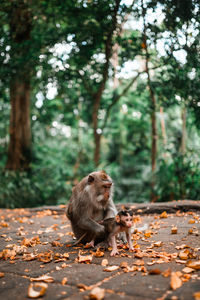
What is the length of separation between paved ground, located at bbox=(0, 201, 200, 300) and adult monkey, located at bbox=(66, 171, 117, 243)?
0.25 m

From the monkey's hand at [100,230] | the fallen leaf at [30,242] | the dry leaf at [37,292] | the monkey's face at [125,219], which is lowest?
the fallen leaf at [30,242]

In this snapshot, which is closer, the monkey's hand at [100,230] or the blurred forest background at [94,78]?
the monkey's hand at [100,230]

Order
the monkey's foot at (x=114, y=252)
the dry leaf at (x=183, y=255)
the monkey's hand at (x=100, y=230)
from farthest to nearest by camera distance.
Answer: the monkey's hand at (x=100, y=230) < the monkey's foot at (x=114, y=252) < the dry leaf at (x=183, y=255)

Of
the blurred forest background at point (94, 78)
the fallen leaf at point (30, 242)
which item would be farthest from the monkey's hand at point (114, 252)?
the blurred forest background at point (94, 78)

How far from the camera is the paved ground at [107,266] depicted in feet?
7.91

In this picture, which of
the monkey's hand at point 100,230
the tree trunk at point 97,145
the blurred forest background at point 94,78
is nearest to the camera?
the monkey's hand at point 100,230

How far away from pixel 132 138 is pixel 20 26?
8.09m

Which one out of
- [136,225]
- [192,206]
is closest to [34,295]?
[136,225]

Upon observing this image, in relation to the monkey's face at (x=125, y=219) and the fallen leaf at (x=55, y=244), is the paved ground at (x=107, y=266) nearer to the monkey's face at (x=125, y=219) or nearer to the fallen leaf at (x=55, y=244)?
the fallen leaf at (x=55, y=244)

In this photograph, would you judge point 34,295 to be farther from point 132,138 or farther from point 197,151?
point 132,138

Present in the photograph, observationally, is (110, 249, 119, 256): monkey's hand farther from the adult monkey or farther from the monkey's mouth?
the monkey's mouth

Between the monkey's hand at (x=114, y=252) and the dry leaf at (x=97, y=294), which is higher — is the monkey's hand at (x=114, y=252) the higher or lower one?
the lower one

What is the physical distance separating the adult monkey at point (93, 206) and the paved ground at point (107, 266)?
0.83ft

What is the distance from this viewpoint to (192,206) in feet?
20.6
